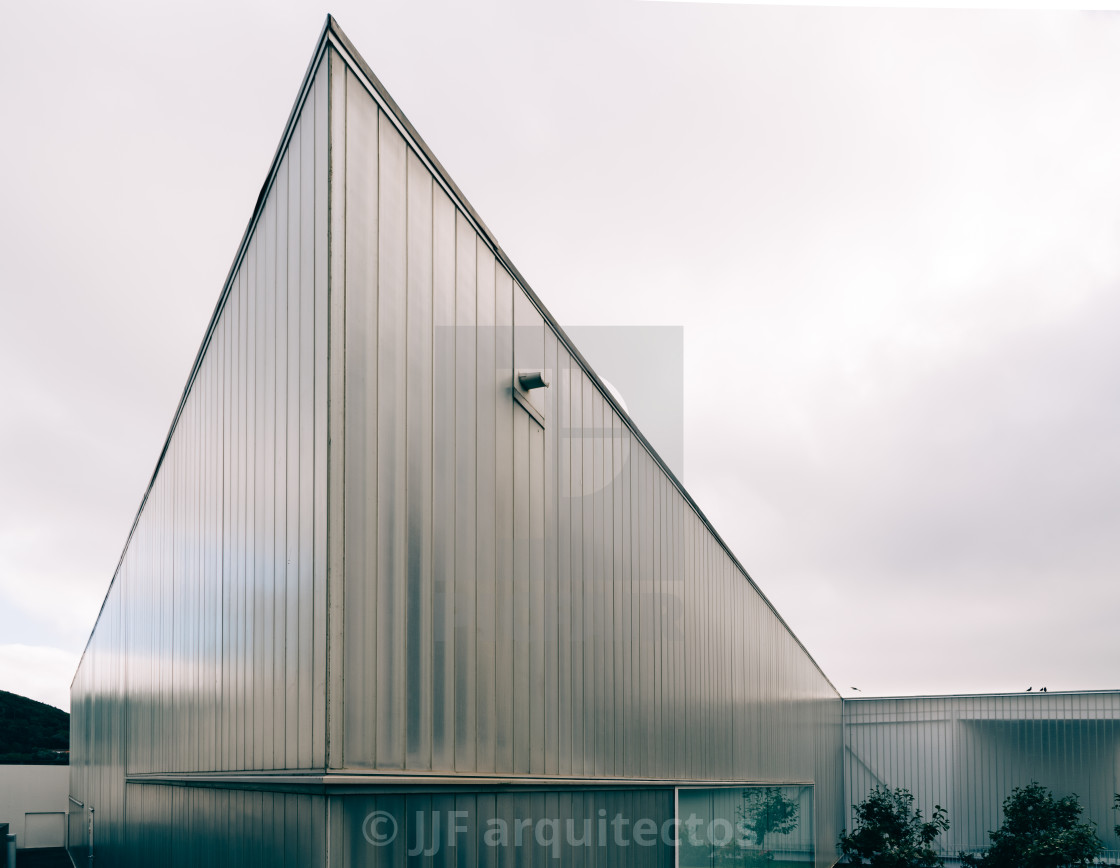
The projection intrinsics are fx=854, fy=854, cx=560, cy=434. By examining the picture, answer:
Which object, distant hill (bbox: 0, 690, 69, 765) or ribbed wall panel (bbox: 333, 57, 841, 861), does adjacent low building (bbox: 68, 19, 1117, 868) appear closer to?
ribbed wall panel (bbox: 333, 57, 841, 861)

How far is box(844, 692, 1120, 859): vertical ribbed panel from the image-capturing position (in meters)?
21.6

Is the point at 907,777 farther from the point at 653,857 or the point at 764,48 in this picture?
the point at 764,48

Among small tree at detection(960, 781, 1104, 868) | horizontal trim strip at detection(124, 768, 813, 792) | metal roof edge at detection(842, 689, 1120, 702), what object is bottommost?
small tree at detection(960, 781, 1104, 868)

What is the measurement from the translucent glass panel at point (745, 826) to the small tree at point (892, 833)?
3.06 m

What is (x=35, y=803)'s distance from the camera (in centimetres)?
3117

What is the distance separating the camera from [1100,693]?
21.8m

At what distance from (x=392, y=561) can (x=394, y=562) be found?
0.07 ft

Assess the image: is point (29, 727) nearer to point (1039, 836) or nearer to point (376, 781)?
point (1039, 836)

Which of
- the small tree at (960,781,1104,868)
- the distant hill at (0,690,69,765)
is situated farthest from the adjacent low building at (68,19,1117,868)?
the distant hill at (0,690,69,765)

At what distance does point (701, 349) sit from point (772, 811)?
28.8 ft

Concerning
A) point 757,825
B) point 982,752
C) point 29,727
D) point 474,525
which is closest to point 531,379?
point 474,525

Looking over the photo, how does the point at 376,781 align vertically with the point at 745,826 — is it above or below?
above

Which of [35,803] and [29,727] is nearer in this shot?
[35,803]

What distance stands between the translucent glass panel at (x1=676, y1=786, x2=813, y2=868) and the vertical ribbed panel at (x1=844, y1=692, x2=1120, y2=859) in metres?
6.83
